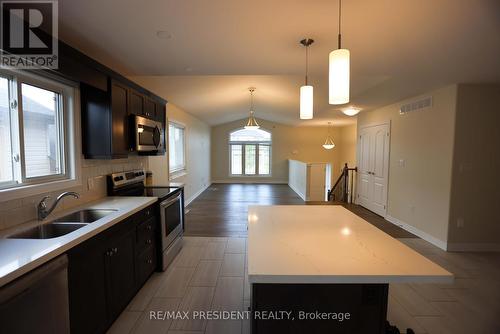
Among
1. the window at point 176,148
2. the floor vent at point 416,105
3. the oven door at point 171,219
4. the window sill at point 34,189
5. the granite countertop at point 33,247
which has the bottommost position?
the oven door at point 171,219

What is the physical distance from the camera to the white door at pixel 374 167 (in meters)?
5.10

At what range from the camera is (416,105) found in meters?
4.14

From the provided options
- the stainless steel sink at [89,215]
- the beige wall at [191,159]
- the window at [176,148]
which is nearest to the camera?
the stainless steel sink at [89,215]

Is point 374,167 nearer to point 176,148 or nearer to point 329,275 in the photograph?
point 176,148

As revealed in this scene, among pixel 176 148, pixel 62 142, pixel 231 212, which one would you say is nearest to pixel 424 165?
pixel 231 212

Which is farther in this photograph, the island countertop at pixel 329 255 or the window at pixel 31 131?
the window at pixel 31 131

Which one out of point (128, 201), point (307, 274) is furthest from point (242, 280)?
point (307, 274)

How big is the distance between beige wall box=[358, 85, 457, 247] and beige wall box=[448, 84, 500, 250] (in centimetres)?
11

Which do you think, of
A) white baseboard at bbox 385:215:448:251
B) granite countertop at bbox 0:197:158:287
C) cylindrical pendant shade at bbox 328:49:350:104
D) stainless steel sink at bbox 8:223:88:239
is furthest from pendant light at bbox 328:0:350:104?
white baseboard at bbox 385:215:448:251

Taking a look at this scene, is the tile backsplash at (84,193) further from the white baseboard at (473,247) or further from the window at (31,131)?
the white baseboard at (473,247)

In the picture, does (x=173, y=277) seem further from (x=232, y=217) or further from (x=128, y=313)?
(x=232, y=217)

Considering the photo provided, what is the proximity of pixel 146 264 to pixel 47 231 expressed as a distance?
99 cm

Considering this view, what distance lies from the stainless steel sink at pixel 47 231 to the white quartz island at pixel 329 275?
4.99 feet

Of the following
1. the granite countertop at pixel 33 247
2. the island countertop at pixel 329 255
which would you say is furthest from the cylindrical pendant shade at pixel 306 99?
the granite countertop at pixel 33 247
